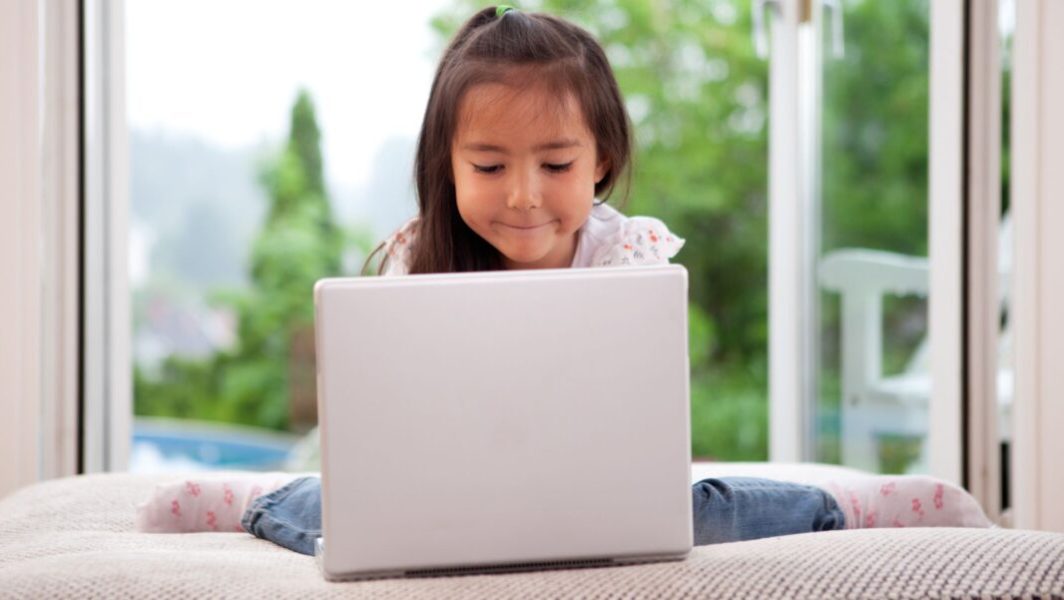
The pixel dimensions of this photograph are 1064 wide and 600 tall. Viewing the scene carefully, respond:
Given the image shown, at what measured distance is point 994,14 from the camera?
2.35 m

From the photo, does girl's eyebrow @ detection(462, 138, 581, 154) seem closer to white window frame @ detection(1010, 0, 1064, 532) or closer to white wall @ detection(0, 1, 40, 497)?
white window frame @ detection(1010, 0, 1064, 532)

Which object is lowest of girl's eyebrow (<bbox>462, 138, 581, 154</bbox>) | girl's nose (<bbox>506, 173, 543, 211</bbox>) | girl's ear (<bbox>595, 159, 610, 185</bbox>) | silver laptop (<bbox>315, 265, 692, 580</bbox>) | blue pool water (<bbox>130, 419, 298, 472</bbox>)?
blue pool water (<bbox>130, 419, 298, 472</bbox>)

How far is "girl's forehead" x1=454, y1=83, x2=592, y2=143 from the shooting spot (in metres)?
1.59

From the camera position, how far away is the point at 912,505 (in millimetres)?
1481

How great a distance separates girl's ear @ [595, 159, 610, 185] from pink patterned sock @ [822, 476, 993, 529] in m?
0.57

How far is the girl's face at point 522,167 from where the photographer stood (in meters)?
1.59

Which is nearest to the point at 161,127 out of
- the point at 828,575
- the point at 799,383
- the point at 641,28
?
the point at 641,28

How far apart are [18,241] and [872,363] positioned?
6.45 feet

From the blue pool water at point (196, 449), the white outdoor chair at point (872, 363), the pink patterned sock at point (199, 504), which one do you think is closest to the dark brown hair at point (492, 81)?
the pink patterned sock at point (199, 504)

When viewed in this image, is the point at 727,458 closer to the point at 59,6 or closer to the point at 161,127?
the point at 161,127

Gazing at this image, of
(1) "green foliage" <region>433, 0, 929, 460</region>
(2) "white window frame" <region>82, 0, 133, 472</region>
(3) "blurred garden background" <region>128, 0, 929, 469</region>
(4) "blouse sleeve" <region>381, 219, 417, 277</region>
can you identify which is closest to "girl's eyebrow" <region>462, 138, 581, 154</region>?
(4) "blouse sleeve" <region>381, 219, 417, 277</region>

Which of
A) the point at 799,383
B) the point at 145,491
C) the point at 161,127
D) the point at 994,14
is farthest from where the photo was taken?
the point at 161,127

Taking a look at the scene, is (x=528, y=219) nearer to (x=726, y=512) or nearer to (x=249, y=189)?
(x=726, y=512)

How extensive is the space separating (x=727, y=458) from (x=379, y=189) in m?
2.09
